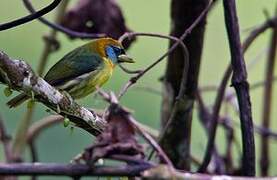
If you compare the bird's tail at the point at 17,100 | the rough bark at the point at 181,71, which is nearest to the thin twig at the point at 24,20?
the rough bark at the point at 181,71

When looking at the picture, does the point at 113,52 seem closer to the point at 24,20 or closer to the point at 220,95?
the point at 220,95

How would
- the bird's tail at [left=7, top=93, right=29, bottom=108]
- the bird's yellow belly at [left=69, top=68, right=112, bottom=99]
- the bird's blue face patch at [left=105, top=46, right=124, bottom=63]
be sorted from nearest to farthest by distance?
the bird's tail at [left=7, top=93, right=29, bottom=108] < the bird's yellow belly at [left=69, top=68, right=112, bottom=99] < the bird's blue face patch at [left=105, top=46, right=124, bottom=63]

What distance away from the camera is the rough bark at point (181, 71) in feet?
6.40

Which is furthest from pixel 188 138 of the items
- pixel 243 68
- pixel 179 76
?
pixel 243 68

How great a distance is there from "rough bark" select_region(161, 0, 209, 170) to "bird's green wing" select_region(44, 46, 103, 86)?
424mm

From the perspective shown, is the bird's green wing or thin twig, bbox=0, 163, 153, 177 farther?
the bird's green wing

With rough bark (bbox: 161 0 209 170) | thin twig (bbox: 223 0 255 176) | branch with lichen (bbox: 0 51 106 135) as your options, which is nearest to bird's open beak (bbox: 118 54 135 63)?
rough bark (bbox: 161 0 209 170)

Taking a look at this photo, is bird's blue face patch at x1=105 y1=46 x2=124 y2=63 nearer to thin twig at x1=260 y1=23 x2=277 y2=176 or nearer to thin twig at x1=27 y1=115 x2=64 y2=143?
thin twig at x1=27 y1=115 x2=64 y2=143

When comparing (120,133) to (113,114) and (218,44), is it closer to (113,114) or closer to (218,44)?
(113,114)

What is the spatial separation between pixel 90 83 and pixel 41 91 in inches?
51.0

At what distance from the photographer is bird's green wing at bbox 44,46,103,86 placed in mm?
2240

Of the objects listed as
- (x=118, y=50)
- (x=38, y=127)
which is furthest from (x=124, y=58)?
(x=38, y=127)

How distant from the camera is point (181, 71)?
78.7 inches

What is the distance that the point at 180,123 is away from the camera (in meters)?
1.96
